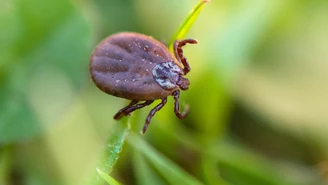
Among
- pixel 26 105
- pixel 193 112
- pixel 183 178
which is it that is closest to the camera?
pixel 183 178

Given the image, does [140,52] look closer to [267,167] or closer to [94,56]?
[94,56]

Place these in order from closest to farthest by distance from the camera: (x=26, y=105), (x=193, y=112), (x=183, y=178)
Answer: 1. (x=183, y=178)
2. (x=26, y=105)
3. (x=193, y=112)

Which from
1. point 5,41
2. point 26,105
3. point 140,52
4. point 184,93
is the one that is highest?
point 140,52

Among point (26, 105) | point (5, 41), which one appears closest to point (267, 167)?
point (26, 105)

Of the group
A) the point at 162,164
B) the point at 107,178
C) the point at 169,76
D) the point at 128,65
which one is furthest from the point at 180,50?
the point at 107,178

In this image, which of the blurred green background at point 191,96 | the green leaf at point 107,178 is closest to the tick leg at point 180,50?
the blurred green background at point 191,96

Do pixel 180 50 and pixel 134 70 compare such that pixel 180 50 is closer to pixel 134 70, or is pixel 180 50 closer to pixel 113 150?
pixel 134 70

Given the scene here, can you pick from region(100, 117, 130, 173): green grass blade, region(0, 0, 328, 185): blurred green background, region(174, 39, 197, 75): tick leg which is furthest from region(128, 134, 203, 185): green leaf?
region(174, 39, 197, 75): tick leg
